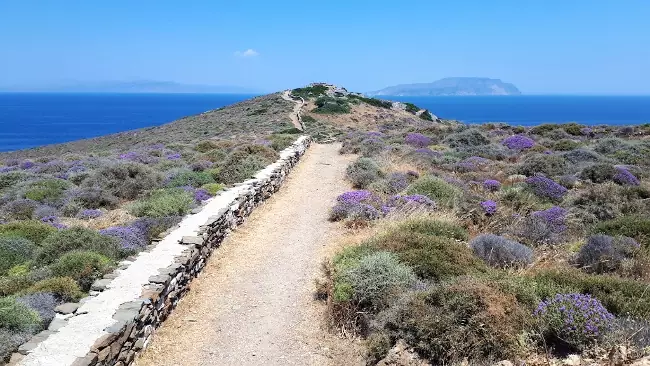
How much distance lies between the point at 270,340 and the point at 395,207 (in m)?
6.32

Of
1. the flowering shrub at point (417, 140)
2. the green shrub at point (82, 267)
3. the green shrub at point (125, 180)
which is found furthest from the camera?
the flowering shrub at point (417, 140)

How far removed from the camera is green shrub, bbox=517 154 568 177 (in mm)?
18234

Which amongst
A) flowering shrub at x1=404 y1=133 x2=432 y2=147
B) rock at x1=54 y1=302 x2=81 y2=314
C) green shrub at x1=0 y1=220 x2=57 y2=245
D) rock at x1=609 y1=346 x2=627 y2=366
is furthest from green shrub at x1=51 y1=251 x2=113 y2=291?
flowering shrub at x1=404 y1=133 x2=432 y2=147

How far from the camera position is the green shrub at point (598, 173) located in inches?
652

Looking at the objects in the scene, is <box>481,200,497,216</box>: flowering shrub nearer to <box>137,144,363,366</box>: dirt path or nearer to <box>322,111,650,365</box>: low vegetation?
<box>322,111,650,365</box>: low vegetation

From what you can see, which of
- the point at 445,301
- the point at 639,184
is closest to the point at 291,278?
the point at 445,301

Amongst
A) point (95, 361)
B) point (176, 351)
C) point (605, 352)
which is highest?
point (605, 352)

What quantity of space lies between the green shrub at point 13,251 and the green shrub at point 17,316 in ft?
10.3

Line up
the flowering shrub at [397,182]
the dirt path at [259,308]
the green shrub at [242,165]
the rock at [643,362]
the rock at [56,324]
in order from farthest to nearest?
Answer: the green shrub at [242,165], the flowering shrub at [397,182], the dirt path at [259,308], the rock at [56,324], the rock at [643,362]

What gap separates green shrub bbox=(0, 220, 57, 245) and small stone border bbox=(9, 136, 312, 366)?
318 centimetres

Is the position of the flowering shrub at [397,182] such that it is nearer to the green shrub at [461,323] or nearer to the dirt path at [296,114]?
the green shrub at [461,323]

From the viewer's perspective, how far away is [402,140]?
29.5 m

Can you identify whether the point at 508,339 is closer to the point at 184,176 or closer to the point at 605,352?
the point at 605,352

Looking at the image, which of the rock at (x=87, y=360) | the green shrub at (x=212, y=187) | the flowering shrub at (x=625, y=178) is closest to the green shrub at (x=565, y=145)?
the flowering shrub at (x=625, y=178)
